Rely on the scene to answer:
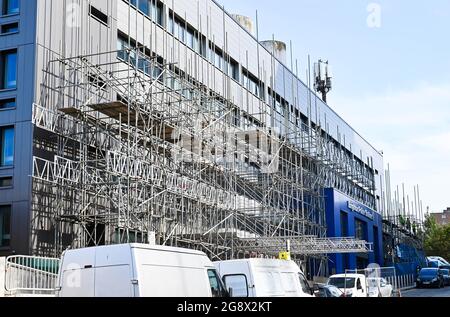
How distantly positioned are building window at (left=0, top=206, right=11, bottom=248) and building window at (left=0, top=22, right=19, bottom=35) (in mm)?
6922

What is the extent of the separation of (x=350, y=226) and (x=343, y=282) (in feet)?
81.6

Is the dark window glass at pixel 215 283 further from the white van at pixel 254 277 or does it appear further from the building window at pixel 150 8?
the building window at pixel 150 8

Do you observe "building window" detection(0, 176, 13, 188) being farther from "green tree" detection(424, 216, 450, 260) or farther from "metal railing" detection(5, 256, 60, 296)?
"green tree" detection(424, 216, 450, 260)

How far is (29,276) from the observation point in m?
Answer: 18.9

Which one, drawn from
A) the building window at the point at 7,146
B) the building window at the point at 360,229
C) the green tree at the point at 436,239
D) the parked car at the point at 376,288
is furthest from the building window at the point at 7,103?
the green tree at the point at 436,239

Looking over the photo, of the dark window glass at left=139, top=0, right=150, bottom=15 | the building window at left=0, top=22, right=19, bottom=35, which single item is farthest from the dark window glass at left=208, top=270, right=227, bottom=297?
the dark window glass at left=139, top=0, right=150, bottom=15

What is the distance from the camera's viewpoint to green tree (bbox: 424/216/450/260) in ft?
241

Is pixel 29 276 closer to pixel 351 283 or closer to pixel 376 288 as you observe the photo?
pixel 351 283

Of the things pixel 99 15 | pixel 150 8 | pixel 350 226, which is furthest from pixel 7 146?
pixel 350 226

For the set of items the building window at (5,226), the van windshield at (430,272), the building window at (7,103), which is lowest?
the van windshield at (430,272)

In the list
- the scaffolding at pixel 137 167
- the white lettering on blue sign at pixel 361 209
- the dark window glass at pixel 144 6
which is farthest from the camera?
the white lettering on blue sign at pixel 361 209

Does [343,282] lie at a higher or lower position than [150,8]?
lower

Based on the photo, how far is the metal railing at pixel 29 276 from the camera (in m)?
18.1
